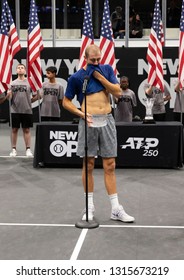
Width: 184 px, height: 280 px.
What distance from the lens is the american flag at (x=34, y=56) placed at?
1199 centimetres

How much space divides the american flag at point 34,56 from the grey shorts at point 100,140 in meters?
5.53

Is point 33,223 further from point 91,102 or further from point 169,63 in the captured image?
point 169,63

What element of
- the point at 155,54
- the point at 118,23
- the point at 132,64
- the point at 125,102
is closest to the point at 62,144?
the point at 125,102

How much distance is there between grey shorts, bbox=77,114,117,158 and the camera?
21.6 ft

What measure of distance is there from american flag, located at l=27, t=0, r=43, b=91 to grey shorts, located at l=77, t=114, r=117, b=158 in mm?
5534

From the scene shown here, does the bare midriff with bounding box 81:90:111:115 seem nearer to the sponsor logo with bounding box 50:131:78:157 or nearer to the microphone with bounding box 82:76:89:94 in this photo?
the microphone with bounding box 82:76:89:94

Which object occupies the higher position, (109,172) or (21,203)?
(109,172)

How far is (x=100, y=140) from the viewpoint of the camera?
262 inches

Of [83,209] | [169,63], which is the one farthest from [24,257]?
[169,63]

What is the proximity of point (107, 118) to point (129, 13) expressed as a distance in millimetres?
13499

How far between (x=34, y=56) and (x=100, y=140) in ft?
19.9

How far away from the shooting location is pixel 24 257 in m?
5.52

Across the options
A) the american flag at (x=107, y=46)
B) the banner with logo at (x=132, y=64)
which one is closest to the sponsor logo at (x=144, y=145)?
the american flag at (x=107, y=46)

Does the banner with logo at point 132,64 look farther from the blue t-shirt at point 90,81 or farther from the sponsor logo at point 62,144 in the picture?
the blue t-shirt at point 90,81
